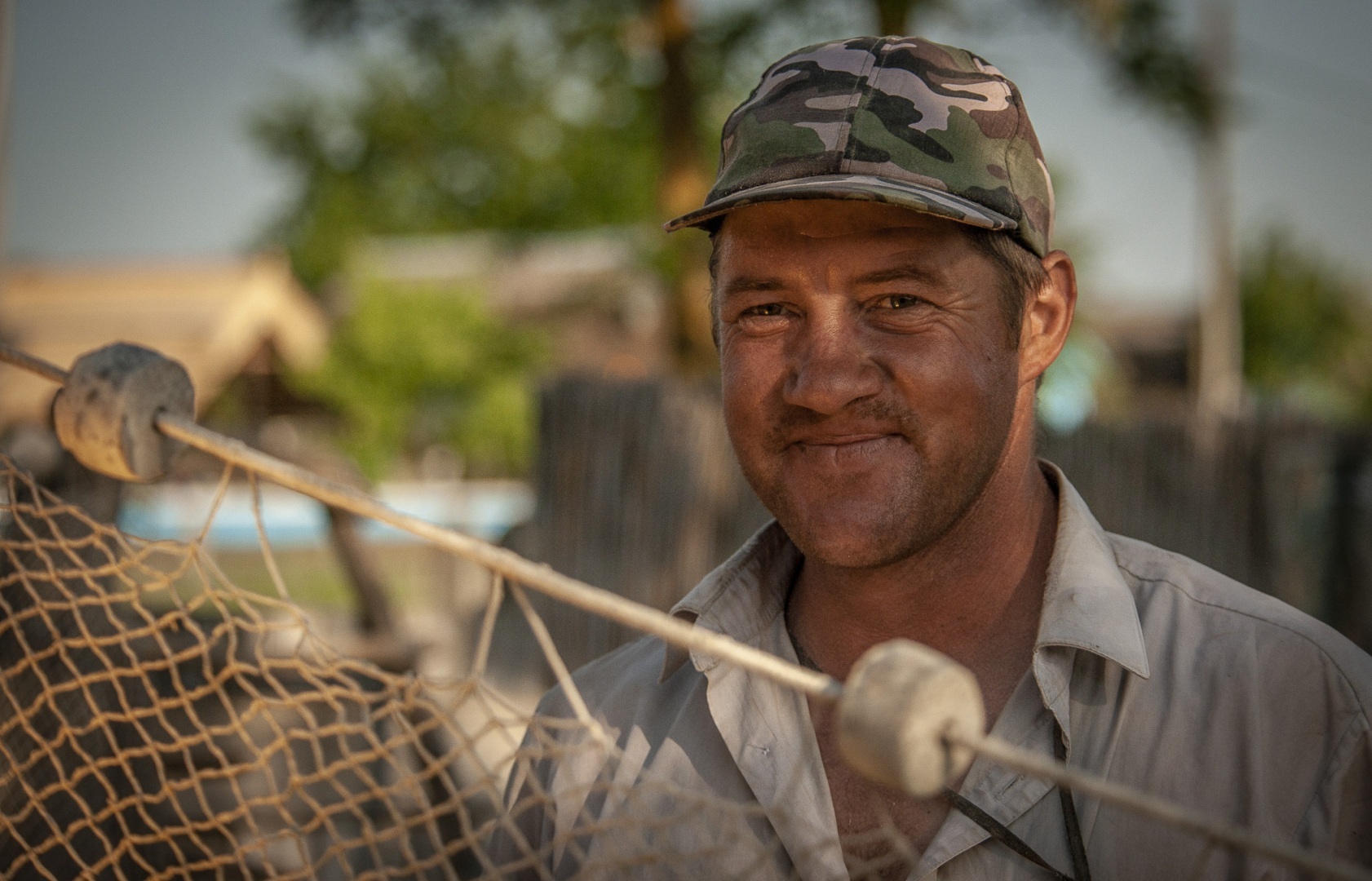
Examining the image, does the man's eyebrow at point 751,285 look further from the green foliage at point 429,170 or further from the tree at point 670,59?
the green foliage at point 429,170

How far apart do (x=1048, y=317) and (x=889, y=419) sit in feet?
1.31

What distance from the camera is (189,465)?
17.7 feet

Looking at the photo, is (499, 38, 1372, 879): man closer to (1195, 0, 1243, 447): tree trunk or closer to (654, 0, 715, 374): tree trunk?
(654, 0, 715, 374): tree trunk

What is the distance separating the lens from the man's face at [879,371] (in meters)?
1.57

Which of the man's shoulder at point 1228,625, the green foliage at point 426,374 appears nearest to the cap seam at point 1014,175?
the man's shoulder at point 1228,625

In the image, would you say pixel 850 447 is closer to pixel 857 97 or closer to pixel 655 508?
pixel 857 97

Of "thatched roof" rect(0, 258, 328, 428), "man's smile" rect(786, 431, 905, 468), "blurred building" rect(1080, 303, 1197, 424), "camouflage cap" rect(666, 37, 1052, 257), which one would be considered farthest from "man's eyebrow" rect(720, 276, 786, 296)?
"blurred building" rect(1080, 303, 1197, 424)

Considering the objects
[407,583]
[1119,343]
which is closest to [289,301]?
[407,583]

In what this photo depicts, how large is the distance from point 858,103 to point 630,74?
8333mm

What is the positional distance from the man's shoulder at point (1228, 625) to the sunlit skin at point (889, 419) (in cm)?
17

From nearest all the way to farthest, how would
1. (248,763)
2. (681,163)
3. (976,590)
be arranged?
(976,590)
(248,763)
(681,163)

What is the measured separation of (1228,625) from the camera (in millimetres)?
1516

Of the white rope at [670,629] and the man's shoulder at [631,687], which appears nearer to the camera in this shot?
the white rope at [670,629]

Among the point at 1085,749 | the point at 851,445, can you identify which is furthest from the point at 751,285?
the point at 1085,749
